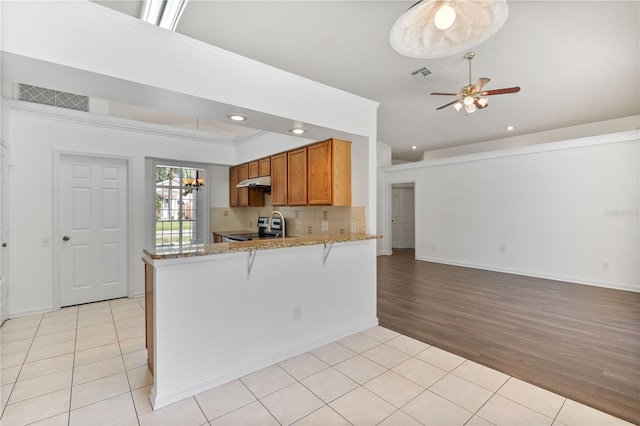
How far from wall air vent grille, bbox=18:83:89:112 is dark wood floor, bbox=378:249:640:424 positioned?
4.79 metres

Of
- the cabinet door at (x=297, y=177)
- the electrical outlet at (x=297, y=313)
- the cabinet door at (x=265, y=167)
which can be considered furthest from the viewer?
the cabinet door at (x=265, y=167)

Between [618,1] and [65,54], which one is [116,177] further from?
[618,1]

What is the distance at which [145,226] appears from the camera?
4.70 metres

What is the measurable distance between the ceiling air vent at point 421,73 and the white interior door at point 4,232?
443cm

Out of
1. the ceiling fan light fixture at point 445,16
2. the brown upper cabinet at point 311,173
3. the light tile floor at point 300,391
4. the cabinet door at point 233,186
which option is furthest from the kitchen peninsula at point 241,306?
the cabinet door at point 233,186

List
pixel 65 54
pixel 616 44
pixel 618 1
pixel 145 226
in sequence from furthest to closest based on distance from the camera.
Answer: pixel 145 226, pixel 616 44, pixel 618 1, pixel 65 54

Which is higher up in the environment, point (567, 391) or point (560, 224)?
point (560, 224)

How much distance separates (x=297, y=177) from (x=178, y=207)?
263 cm

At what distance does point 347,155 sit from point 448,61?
139 cm

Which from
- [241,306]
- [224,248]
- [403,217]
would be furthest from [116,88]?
[403,217]

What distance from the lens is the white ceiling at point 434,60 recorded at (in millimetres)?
2094

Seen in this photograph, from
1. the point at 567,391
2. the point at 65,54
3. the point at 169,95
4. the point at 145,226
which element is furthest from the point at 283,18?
the point at 145,226

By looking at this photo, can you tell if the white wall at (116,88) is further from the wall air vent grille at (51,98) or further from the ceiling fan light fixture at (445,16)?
the ceiling fan light fixture at (445,16)

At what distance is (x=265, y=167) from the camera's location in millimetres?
4711
